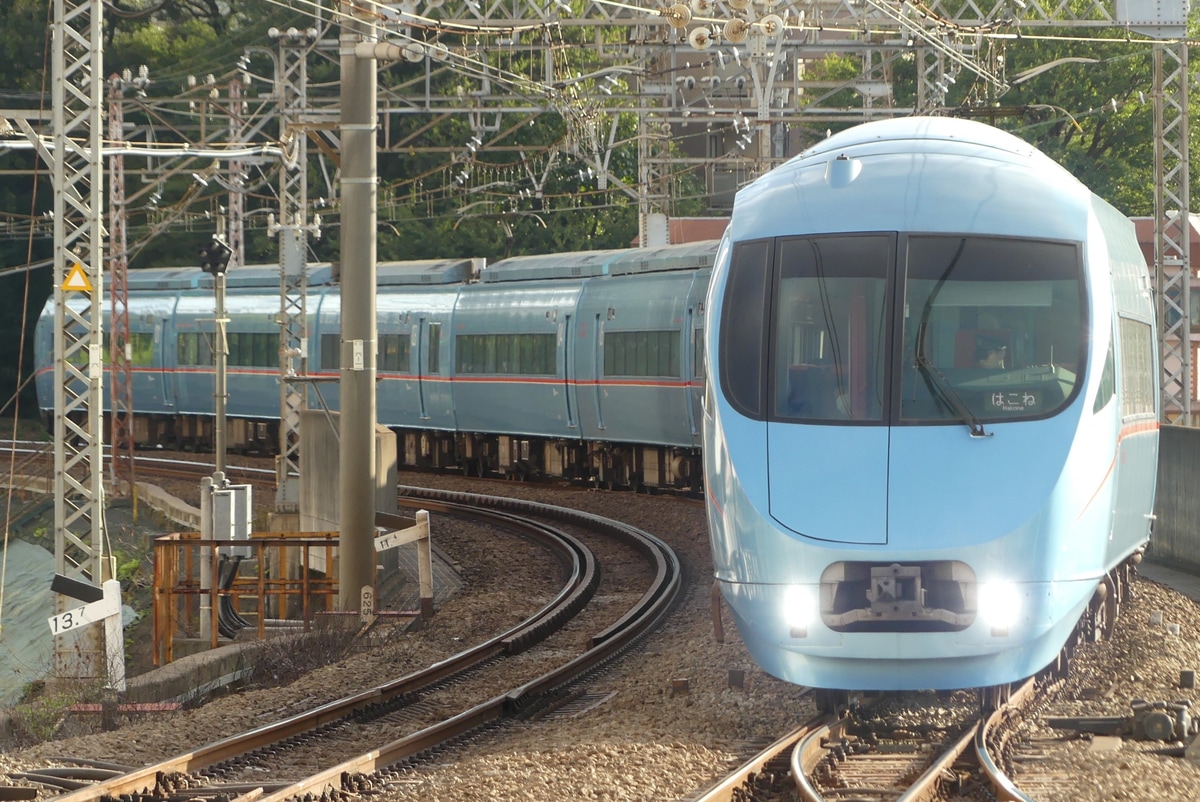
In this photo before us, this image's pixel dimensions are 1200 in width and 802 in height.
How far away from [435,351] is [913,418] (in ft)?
65.1

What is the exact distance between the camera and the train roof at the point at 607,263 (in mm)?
21625

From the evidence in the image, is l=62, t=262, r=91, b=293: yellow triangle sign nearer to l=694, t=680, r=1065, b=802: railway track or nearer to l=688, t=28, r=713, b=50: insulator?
l=688, t=28, r=713, b=50: insulator

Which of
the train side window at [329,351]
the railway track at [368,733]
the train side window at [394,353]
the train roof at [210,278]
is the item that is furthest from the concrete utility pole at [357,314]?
the train roof at [210,278]

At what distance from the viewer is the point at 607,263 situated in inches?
953

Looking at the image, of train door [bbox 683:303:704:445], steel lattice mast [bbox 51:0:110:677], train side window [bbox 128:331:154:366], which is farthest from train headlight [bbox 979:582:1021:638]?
train side window [bbox 128:331:154:366]

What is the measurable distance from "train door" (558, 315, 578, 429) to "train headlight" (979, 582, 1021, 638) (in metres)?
16.5

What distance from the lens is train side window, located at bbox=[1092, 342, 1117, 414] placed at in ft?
29.5

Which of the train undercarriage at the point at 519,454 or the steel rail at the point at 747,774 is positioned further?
the train undercarriage at the point at 519,454

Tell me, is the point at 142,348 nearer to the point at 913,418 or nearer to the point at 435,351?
the point at 435,351

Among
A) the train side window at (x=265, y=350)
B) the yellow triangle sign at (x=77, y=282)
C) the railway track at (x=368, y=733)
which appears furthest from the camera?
the train side window at (x=265, y=350)

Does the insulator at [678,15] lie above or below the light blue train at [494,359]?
above

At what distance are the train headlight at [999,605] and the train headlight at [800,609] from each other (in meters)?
0.81

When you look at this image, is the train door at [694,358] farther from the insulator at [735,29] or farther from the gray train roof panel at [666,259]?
the insulator at [735,29]

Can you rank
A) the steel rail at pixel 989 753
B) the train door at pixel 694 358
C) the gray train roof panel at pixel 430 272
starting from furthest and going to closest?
the gray train roof panel at pixel 430 272 → the train door at pixel 694 358 → the steel rail at pixel 989 753
